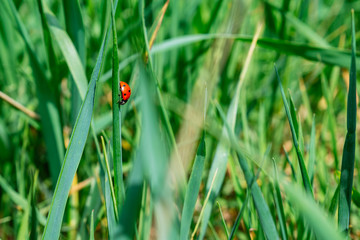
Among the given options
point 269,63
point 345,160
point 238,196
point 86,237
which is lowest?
point 86,237

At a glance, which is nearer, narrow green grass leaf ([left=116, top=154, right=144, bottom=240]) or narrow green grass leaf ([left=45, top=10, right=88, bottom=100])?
narrow green grass leaf ([left=116, top=154, right=144, bottom=240])

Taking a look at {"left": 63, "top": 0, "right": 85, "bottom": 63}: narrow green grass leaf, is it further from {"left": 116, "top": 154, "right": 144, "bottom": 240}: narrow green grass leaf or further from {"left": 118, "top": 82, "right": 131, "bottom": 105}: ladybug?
{"left": 116, "top": 154, "right": 144, "bottom": 240}: narrow green grass leaf

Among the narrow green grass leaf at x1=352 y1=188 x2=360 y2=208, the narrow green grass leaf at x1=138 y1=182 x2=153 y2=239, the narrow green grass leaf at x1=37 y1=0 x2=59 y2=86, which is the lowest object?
the narrow green grass leaf at x1=138 y1=182 x2=153 y2=239

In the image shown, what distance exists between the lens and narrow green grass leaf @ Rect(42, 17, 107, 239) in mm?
464

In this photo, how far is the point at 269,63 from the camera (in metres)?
1.15

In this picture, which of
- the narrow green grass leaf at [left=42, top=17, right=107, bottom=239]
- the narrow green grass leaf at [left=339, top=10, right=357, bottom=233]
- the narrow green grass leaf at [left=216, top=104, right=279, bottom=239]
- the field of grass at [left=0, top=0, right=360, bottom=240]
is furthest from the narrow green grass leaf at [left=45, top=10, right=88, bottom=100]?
the narrow green grass leaf at [left=339, top=10, right=357, bottom=233]

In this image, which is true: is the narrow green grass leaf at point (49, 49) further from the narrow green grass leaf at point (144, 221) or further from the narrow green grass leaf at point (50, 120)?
the narrow green grass leaf at point (144, 221)

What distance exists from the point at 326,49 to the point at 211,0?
0.66m

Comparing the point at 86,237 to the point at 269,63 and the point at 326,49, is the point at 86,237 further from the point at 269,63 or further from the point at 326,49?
the point at 269,63

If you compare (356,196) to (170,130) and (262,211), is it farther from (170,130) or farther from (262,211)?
(170,130)

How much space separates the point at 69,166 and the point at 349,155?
35 cm

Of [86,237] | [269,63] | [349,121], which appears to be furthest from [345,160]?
[269,63]

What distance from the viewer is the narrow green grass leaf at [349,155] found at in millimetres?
451

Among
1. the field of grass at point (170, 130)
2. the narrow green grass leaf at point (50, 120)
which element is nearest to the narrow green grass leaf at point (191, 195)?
the field of grass at point (170, 130)
